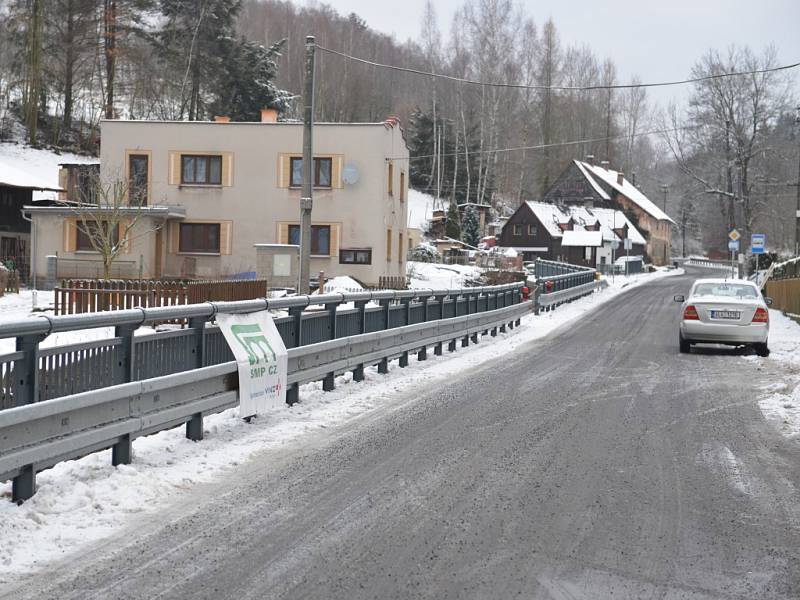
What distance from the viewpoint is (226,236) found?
41.6 meters

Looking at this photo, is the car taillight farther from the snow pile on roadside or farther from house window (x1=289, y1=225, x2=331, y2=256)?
the snow pile on roadside

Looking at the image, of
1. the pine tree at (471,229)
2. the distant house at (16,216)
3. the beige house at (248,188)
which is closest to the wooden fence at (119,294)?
the beige house at (248,188)

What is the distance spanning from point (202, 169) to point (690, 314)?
28202 mm

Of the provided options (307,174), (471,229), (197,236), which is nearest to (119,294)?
(307,174)

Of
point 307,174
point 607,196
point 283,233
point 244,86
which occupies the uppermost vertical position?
point 244,86

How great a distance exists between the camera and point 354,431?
30.2ft

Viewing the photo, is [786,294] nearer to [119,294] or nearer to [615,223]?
[119,294]

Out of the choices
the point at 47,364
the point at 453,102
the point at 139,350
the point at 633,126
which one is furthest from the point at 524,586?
the point at 633,126

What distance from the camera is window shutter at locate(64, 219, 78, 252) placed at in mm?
39719

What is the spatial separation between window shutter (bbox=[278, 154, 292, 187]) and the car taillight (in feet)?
84.2

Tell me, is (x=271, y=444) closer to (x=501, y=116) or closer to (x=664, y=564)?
(x=664, y=564)

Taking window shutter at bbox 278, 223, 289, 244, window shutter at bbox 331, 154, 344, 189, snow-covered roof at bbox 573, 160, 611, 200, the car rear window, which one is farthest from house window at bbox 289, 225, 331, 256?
snow-covered roof at bbox 573, 160, 611, 200

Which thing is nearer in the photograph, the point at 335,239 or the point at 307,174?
the point at 307,174

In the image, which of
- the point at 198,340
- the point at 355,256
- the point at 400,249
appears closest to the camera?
the point at 198,340
